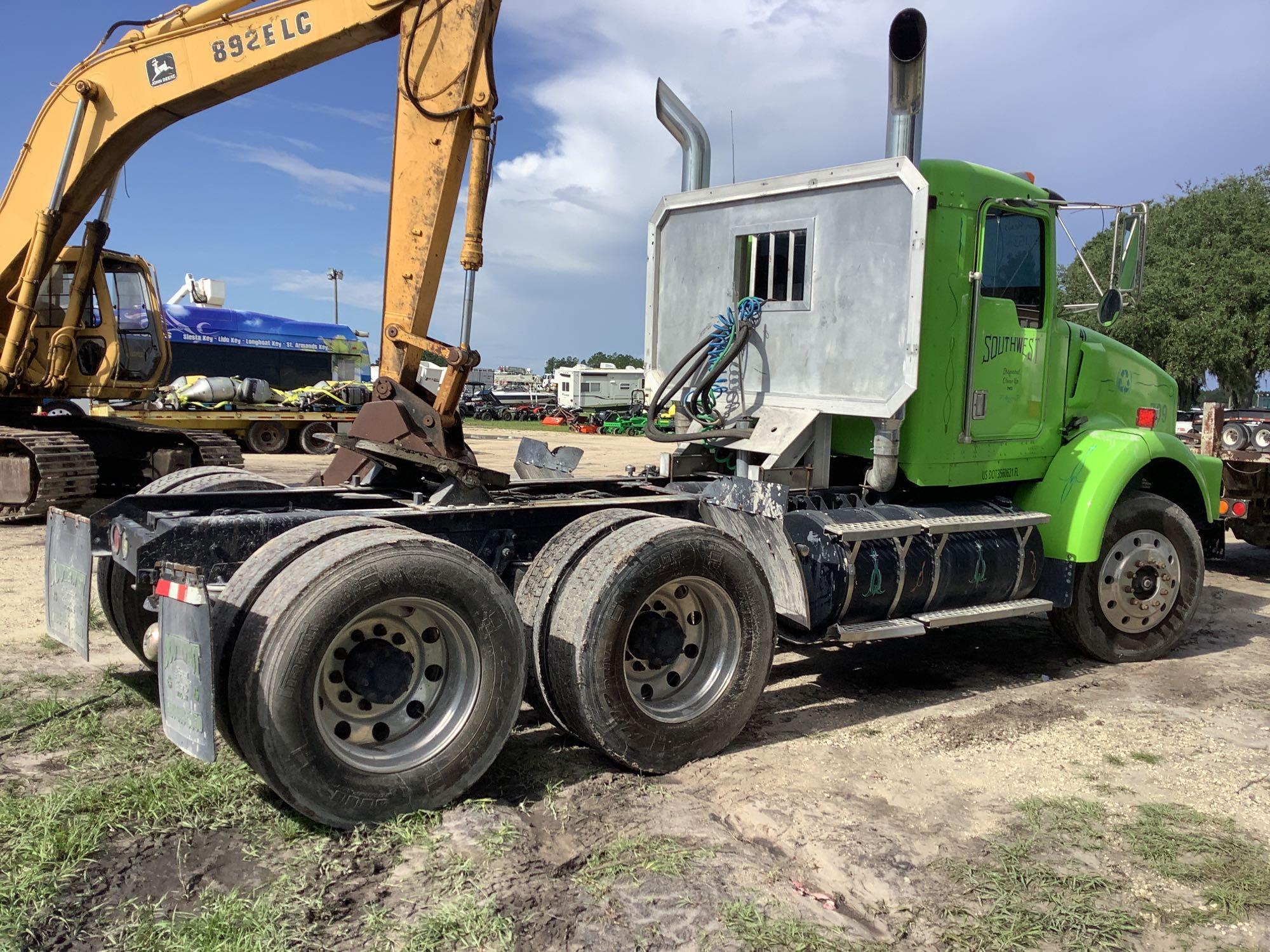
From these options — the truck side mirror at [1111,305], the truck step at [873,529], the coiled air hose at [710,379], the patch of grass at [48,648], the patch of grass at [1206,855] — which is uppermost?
the truck side mirror at [1111,305]

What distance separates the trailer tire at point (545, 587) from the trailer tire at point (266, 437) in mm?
19697

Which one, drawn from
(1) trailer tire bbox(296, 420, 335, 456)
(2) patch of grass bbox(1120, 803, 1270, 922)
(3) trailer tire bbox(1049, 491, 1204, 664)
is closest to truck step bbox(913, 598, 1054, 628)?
(3) trailer tire bbox(1049, 491, 1204, 664)

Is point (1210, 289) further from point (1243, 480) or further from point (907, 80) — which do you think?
point (907, 80)

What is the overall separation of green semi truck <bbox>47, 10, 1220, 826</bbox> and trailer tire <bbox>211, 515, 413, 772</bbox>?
0.01 m

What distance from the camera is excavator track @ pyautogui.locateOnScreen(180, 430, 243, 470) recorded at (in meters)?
13.4

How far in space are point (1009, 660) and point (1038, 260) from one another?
2.79 m

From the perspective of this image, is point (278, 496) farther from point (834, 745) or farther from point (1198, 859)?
point (1198, 859)

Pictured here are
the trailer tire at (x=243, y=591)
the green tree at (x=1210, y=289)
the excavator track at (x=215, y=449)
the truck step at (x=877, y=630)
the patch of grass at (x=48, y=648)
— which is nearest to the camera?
the trailer tire at (x=243, y=591)

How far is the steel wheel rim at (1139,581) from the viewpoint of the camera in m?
6.81

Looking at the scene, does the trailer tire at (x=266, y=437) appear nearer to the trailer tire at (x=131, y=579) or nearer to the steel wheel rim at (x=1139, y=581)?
the trailer tire at (x=131, y=579)

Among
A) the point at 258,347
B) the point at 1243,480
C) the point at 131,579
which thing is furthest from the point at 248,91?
the point at 258,347

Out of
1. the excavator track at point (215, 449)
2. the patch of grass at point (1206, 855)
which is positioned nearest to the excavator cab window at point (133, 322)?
the excavator track at point (215, 449)

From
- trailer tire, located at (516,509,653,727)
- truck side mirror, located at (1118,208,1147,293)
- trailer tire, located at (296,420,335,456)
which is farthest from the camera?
trailer tire, located at (296,420,335,456)

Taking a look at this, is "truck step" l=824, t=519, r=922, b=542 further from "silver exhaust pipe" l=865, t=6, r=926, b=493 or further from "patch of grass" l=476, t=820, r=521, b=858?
"patch of grass" l=476, t=820, r=521, b=858
